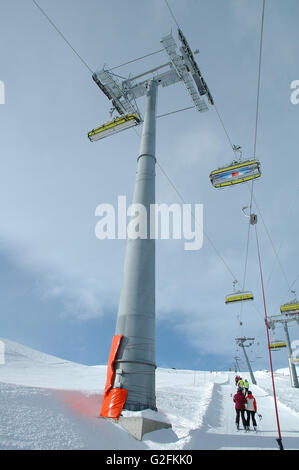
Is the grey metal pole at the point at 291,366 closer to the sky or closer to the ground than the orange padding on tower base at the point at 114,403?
closer to the sky

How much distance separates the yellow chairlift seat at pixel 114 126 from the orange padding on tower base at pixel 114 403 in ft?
37.4

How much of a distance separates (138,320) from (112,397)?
191 centimetres

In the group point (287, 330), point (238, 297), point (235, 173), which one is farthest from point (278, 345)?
point (235, 173)

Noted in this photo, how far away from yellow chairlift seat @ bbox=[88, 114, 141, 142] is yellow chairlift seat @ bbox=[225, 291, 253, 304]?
1933cm

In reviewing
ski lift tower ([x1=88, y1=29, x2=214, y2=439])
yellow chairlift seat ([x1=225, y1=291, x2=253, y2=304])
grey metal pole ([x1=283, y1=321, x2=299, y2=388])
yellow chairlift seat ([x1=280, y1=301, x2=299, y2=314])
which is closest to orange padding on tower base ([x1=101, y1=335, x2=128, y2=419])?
ski lift tower ([x1=88, y1=29, x2=214, y2=439])

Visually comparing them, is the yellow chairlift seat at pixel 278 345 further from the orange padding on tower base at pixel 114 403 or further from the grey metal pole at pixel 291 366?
the orange padding on tower base at pixel 114 403

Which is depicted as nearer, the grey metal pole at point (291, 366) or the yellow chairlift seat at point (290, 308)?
the yellow chairlift seat at point (290, 308)

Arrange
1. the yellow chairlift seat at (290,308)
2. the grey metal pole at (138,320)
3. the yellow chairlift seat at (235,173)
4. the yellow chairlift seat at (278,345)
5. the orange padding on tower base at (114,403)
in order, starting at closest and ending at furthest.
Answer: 1. the orange padding on tower base at (114,403)
2. the grey metal pole at (138,320)
3. the yellow chairlift seat at (235,173)
4. the yellow chairlift seat at (290,308)
5. the yellow chairlift seat at (278,345)

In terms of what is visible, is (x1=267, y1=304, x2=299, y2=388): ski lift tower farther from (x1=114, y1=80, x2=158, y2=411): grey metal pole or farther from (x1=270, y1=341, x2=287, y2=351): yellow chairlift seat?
(x1=114, y1=80, x2=158, y2=411): grey metal pole

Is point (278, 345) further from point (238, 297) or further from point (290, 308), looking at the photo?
point (238, 297)

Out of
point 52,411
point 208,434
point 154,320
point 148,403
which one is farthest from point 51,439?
point 208,434

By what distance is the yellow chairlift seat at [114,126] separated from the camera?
13242 mm

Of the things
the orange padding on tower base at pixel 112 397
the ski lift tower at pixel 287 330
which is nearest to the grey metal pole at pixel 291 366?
the ski lift tower at pixel 287 330

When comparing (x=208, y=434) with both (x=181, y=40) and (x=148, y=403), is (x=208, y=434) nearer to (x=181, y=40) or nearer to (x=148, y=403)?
(x=148, y=403)
